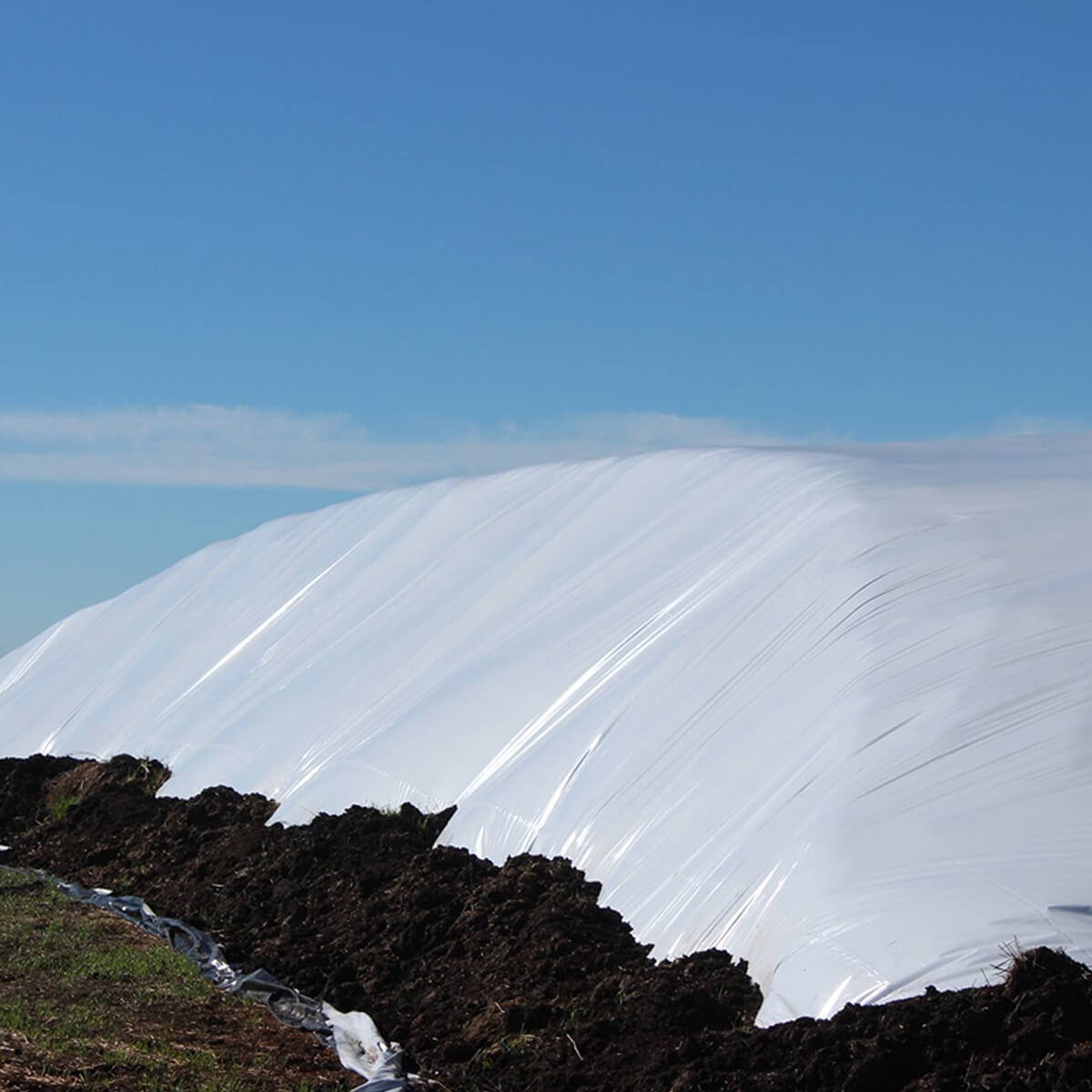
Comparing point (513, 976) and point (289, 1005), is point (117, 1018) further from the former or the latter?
point (513, 976)

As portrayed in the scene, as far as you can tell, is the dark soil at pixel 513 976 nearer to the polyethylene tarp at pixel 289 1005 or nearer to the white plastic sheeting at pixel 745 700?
the polyethylene tarp at pixel 289 1005

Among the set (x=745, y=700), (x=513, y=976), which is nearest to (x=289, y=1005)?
(x=513, y=976)

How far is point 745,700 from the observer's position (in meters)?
6.26

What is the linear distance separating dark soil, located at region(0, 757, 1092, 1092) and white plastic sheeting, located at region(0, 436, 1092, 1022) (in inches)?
9.2

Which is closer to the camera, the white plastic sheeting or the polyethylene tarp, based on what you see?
the white plastic sheeting

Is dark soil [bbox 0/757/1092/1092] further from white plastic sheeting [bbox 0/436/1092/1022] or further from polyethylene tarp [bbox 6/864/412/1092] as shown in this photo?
white plastic sheeting [bbox 0/436/1092/1022]

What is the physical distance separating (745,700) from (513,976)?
1600mm

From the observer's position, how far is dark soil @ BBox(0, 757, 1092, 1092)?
3.69m

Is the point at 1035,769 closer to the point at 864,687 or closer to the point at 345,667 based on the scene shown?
the point at 864,687

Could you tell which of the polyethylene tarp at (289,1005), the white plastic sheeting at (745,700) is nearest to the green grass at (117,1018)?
the polyethylene tarp at (289,1005)

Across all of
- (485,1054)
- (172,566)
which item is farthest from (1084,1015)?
(172,566)

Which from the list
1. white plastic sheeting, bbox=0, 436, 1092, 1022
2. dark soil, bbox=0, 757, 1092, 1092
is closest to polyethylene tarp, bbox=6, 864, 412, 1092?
dark soil, bbox=0, 757, 1092, 1092

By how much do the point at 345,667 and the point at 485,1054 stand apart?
18.7ft

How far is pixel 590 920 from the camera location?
5.57 meters
